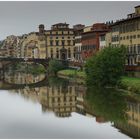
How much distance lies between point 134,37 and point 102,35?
38.8 feet

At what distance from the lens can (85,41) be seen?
229 ft

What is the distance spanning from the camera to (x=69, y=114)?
31.6 m

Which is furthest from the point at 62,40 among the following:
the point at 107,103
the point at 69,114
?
the point at 69,114

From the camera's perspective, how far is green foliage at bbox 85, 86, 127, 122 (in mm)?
29605

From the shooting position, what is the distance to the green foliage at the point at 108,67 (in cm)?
4238

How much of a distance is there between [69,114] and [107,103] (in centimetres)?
372

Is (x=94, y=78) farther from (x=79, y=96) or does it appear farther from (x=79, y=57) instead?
(x=79, y=57)

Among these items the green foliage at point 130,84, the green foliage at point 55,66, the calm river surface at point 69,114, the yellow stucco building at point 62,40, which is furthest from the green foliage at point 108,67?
the yellow stucco building at point 62,40

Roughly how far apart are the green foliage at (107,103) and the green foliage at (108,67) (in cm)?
86

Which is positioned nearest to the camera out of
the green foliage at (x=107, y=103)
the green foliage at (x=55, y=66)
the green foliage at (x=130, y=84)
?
the green foliage at (x=107, y=103)

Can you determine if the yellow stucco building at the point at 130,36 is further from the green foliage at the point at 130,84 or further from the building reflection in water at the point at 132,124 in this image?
the building reflection in water at the point at 132,124

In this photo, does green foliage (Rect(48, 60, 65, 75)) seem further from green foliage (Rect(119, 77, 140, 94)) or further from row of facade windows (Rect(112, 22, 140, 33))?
green foliage (Rect(119, 77, 140, 94))

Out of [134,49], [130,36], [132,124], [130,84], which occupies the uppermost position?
[130,36]

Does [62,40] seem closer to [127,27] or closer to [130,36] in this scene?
[127,27]
